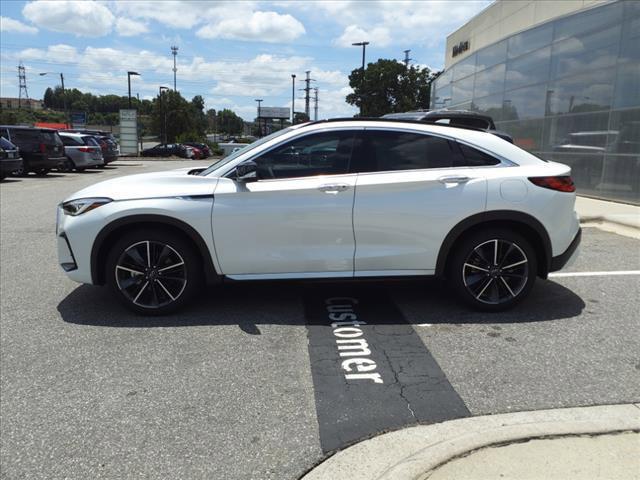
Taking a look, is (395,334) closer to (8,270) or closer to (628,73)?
(8,270)

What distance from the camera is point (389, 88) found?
58688mm

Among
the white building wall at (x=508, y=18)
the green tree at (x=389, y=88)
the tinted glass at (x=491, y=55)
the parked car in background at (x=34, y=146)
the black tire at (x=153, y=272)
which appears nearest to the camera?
the black tire at (x=153, y=272)

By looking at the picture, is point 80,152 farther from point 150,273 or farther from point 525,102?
point 150,273

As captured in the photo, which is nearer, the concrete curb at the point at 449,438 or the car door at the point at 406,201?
the concrete curb at the point at 449,438

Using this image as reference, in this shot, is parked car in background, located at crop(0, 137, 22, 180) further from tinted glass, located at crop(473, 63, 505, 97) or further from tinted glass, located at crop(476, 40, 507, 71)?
tinted glass, located at crop(476, 40, 507, 71)

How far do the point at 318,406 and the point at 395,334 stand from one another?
1.26 metres

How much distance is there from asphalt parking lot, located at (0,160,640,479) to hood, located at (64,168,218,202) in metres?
1.08

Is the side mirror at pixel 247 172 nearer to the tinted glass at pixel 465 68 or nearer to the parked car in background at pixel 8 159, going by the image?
the parked car in background at pixel 8 159

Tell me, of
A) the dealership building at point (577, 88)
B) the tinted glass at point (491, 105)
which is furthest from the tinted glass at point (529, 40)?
the tinted glass at point (491, 105)

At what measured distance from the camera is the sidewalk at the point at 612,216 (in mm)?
8868

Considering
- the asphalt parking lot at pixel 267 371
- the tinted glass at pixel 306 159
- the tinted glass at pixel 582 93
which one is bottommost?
the asphalt parking lot at pixel 267 371

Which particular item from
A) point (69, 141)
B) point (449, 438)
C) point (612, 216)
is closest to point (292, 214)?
point (449, 438)

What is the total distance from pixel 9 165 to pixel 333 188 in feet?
51.2

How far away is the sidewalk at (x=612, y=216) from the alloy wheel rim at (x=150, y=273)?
24.3 ft
